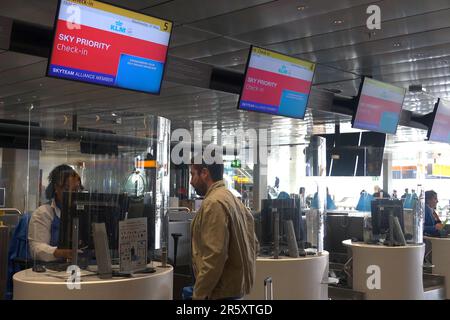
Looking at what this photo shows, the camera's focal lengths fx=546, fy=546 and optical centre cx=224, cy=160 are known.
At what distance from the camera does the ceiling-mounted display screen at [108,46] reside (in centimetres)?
433

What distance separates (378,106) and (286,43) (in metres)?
1.83

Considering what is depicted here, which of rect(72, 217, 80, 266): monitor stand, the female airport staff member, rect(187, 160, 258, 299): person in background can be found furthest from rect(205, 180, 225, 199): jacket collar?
the female airport staff member

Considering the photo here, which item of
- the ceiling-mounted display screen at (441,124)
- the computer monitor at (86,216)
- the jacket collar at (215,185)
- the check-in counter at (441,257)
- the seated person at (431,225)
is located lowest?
the check-in counter at (441,257)

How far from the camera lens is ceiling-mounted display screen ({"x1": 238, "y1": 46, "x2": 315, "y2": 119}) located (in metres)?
5.98

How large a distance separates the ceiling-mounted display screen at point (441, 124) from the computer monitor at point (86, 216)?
21.9ft

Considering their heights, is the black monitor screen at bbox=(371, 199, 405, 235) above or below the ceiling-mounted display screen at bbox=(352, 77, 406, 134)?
below

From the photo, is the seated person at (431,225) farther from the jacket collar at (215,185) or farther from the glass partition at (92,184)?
the jacket collar at (215,185)

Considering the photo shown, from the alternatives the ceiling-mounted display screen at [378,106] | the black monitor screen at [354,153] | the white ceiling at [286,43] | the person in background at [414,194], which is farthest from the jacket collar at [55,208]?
the black monitor screen at [354,153]

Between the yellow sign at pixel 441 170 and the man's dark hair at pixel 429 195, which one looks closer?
the man's dark hair at pixel 429 195

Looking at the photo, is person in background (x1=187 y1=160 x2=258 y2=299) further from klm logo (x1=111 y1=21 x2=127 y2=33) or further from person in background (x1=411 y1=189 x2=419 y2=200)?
person in background (x1=411 y1=189 x2=419 y2=200)

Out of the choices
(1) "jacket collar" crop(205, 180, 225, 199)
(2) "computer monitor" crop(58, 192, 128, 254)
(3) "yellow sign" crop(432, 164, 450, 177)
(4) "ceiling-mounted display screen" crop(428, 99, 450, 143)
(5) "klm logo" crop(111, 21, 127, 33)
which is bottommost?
(2) "computer monitor" crop(58, 192, 128, 254)

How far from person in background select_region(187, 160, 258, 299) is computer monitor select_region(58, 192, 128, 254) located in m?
0.78

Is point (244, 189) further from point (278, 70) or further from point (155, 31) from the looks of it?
point (155, 31)
